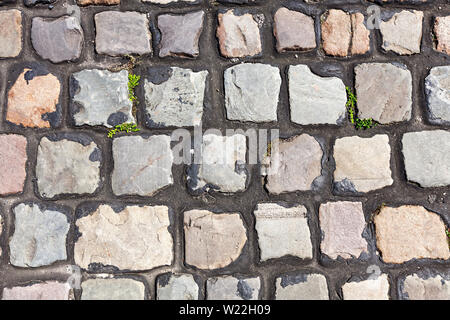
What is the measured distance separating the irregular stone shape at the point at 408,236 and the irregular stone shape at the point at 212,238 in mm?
715

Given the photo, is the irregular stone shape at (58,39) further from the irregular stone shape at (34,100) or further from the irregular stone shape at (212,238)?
the irregular stone shape at (212,238)

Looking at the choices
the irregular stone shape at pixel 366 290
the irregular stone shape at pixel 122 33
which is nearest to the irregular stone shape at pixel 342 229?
the irregular stone shape at pixel 366 290

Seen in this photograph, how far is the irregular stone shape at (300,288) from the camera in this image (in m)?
2.18

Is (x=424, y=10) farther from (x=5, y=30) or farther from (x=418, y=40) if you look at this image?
(x=5, y=30)

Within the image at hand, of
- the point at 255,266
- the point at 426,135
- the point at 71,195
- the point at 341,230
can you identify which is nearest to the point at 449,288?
the point at 341,230

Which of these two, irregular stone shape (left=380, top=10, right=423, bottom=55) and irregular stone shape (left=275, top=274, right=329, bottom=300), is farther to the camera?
irregular stone shape (left=380, top=10, right=423, bottom=55)

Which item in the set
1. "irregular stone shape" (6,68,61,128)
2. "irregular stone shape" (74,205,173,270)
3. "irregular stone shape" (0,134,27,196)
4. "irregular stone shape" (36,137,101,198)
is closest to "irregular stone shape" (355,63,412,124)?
"irregular stone shape" (74,205,173,270)

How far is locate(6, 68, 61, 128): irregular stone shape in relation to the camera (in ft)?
7.48

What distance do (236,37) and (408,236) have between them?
137 centimetres

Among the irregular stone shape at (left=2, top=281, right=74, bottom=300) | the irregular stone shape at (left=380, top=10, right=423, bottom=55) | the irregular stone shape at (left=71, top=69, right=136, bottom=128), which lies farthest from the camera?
the irregular stone shape at (left=380, top=10, right=423, bottom=55)

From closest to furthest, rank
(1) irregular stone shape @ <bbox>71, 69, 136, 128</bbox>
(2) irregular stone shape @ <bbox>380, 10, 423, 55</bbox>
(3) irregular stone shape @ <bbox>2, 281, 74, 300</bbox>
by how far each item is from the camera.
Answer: (3) irregular stone shape @ <bbox>2, 281, 74, 300</bbox>
(1) irregular stone shape @ <bbox>71, 69, 136, 128</bbox>
(2) irregular stone shape @ <bbox>380, 10, 423, 55</bbox>

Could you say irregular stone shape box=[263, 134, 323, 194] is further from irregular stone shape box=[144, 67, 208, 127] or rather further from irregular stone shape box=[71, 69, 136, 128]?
irregular stone shape box=[71, 69, 136, 128]

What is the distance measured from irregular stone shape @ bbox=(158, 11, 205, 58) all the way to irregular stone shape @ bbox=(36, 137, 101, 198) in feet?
2.11

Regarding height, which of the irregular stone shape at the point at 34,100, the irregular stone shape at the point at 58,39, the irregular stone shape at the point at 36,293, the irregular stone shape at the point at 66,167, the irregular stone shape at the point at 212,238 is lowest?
the irregular stone shape at the point at 36,293
